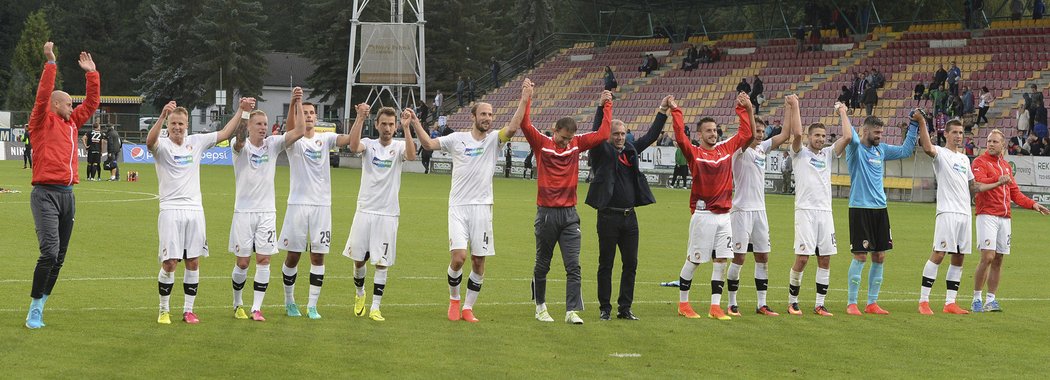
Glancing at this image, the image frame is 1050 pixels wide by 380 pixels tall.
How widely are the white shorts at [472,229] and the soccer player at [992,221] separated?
5.80 metres

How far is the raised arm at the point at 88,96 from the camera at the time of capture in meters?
11.9

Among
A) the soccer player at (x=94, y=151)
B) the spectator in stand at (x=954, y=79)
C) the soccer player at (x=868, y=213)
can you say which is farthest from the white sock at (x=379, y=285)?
the spectator in stand at (x=954, y=79)

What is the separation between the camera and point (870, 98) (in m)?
45.9

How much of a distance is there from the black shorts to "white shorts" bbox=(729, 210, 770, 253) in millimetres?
1034

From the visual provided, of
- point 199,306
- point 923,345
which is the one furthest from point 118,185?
point 923,345

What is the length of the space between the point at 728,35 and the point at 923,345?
5180 centimetres

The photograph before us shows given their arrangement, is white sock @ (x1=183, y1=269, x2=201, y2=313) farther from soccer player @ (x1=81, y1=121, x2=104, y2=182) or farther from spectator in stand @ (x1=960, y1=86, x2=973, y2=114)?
spectator in stand @ (x1=960, y1=86, x2=973, y2=114)

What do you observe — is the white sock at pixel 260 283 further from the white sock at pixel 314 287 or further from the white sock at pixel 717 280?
the white sock at pixel 717 280

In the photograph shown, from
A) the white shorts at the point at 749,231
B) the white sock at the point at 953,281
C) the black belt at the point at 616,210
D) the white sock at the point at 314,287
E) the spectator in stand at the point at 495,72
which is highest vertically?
the spectator in stand at the point at 495,72

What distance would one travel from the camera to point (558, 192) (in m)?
12.6

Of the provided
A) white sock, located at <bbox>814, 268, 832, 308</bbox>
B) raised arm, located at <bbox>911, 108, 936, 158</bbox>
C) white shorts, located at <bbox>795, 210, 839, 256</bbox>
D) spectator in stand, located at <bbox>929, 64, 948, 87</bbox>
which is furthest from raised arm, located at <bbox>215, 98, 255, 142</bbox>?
spectator in stand, located at <bbox>929, 64, 948, 87</bbox>

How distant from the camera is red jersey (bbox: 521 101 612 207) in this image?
1261 cm

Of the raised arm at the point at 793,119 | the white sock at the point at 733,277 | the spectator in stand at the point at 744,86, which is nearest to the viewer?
the raised arm at the point at 793,119

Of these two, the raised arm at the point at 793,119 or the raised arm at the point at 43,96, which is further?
the raised arm at the point at 793,119
